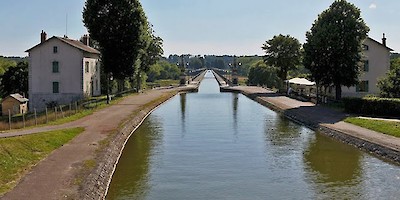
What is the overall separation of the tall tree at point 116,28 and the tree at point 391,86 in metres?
26.6

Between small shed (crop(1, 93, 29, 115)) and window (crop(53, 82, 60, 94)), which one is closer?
small shed (crop(1, 93, 29, 115))

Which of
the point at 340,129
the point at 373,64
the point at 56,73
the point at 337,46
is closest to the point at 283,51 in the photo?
the point at 373,64

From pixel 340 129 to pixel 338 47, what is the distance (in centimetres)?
1680

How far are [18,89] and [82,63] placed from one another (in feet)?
64.5

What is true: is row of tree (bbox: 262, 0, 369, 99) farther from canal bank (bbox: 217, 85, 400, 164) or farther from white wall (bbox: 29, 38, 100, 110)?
white wall (bbox: 29, 38, 100, 110)

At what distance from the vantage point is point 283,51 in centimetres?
8150

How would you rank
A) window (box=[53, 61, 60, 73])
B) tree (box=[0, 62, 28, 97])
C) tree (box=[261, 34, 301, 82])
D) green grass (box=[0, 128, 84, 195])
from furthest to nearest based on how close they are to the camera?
tree (box=[261, 34, 301, 82])
tree (box=[0, 62, 28, 97])
window (box=[53, 61, 60, 73])
green grass (box=[0, 128, 84, 195])

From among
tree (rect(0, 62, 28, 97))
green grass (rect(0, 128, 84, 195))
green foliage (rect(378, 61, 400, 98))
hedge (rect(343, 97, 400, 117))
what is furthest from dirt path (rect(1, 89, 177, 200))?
tree (rect(0, 62, 28, 97))

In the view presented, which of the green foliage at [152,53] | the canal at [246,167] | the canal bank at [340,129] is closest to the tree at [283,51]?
the green foliage at [152,53]

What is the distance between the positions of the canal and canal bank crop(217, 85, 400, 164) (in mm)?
573

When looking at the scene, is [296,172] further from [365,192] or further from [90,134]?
[90,134]

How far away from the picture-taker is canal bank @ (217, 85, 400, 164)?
26.4 m

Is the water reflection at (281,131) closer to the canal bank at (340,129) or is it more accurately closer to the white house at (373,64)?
the canal bank at (340,129)

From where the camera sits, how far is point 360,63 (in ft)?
163
